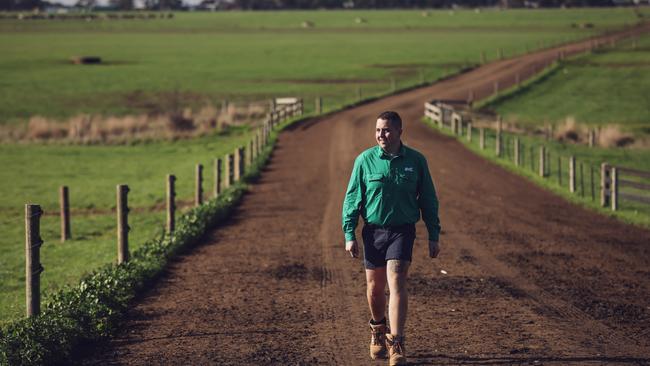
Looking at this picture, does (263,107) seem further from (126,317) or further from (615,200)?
(126,317)

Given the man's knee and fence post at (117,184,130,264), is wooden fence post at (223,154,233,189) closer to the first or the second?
fence post at (117,184,130,264)

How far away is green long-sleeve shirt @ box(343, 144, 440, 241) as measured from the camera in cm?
938

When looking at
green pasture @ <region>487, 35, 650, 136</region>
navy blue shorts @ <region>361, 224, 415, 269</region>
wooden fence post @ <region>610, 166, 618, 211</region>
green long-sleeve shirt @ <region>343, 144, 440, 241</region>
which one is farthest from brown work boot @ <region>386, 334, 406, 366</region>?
green pasture @ <region>487, 35, 650, 136</region>

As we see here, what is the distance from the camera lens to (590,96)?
222 ft

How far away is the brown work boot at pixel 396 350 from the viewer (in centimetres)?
912

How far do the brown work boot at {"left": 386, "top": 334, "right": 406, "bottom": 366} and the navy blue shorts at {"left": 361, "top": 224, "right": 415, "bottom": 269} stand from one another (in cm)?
68

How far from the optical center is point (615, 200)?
24844 millimetres

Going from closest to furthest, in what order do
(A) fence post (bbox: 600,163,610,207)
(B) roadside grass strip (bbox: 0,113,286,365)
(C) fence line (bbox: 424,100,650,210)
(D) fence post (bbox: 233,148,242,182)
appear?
1. (B) roadside grass strip (bbox: 0,113,286,365)
2. (C) fence line (bbox: 424,100,650,210)
3. (A) fence post (bbox: 600,163,610,207)
4. (D) fence post (bbox: 233,148,242,182)

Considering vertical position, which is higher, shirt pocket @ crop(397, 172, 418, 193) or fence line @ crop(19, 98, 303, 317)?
shirt pocket @ crop(397, 172, 418, 193)

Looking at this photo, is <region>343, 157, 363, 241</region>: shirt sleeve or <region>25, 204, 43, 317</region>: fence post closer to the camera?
<region>343, 157, 363, 241</region>: shirt sleeve

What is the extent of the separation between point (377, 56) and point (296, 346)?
307 ft

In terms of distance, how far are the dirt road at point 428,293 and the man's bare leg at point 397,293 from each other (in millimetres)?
549

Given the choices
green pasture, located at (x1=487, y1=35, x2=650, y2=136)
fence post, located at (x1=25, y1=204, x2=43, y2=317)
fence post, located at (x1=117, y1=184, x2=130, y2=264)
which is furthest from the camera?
green pasture, located at (x1=487, y1=35, x2=650, y2=136)

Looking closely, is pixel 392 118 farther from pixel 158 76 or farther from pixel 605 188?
pixel 158 76
